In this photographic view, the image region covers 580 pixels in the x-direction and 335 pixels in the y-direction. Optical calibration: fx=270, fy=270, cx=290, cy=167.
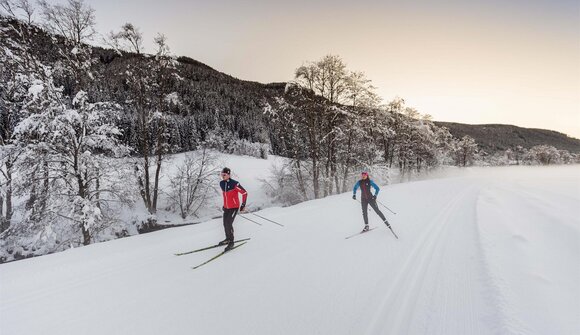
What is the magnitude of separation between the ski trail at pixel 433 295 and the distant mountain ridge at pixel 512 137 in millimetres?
162216

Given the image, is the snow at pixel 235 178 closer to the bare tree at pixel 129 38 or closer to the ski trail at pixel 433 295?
the bare tree at pixel 129 38

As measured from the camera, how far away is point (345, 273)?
5785 millimetres

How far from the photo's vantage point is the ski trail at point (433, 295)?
4078 mm

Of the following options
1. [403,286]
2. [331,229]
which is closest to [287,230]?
[331,229]

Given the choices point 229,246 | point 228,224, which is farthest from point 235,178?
point 229,246

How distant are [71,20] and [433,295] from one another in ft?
62.6

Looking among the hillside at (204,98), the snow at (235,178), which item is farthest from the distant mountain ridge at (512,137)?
the snow at (235,178)

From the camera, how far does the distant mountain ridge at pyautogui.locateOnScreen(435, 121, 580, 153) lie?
150m

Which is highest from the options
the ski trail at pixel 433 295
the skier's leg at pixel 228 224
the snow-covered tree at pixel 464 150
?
the snow-covered tree at pixel 464 150

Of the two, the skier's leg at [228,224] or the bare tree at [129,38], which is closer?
the skier's leg at [228,224]

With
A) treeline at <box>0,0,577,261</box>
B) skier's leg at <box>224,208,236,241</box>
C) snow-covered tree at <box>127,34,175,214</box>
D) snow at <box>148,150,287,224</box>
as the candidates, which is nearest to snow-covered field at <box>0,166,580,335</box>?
skier's leg at <box>224,208,236,241</box>

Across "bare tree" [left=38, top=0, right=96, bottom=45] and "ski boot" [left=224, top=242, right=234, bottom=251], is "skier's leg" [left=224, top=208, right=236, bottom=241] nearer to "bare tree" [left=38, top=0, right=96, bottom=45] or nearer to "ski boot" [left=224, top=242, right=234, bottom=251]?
"ski boot" [left=224, top=242, right=234, bottom=251]

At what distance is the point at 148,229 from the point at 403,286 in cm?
1958

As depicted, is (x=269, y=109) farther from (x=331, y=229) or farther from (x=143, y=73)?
(x=331, y=229)
